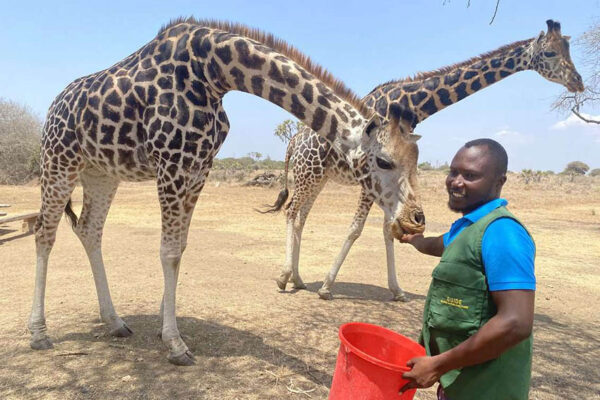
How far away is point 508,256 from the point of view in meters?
1.56

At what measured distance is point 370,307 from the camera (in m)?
5.44

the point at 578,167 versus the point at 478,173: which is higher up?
the point at 578,167

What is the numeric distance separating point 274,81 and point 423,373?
98.3 inches

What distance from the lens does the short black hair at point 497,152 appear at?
1.80 metres

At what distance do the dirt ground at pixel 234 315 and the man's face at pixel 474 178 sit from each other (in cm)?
212

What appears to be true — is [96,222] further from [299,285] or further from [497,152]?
[497,152]

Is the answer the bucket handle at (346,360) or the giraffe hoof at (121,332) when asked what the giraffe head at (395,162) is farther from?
the giraffe hoof at (121,332)

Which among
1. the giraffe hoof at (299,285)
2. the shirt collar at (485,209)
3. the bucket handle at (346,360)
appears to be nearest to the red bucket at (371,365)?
the bucket handle at (346,360)

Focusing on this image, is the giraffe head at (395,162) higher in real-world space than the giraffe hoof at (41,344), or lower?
higher

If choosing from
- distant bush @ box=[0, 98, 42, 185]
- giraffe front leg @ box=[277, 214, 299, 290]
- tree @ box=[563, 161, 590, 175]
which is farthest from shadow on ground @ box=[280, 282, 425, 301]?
tree @ box=[563, 161, 590, 175]

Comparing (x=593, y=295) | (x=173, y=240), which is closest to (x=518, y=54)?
(x=593, y=295)

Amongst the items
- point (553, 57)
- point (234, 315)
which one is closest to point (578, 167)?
point (553, 57)

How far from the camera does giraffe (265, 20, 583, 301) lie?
5.50 meters

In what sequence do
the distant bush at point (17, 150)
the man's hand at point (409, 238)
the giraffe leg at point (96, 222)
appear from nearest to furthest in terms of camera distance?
the man's hand at point (409, 238) → the giraffe leg at point (96, 222) → the distant bush at point (17, 150)
